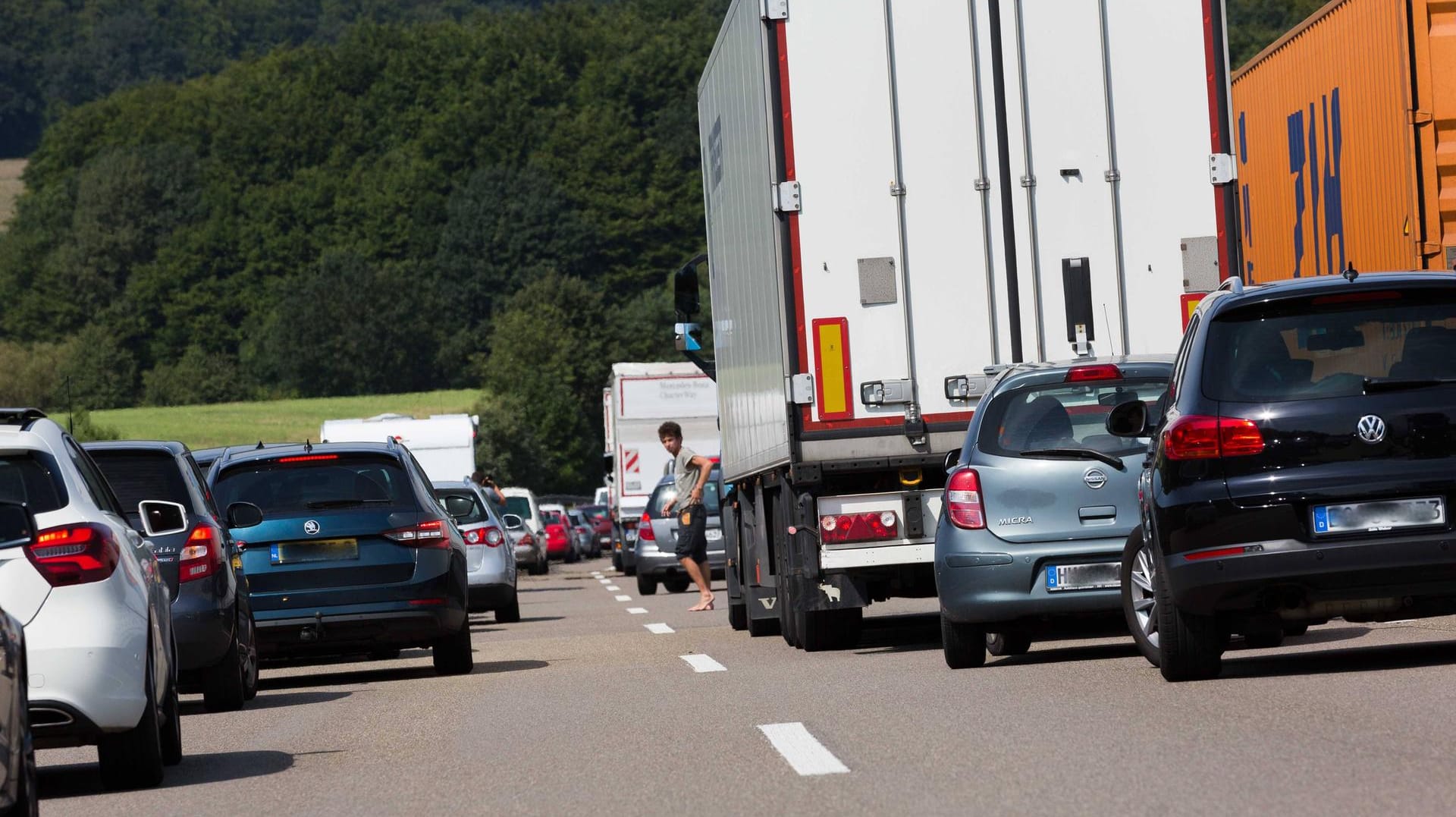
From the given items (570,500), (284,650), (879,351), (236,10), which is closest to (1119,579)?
(879,351)

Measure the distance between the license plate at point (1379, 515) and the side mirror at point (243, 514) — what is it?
664cm

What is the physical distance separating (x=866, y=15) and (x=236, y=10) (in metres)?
171

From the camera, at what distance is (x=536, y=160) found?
126m

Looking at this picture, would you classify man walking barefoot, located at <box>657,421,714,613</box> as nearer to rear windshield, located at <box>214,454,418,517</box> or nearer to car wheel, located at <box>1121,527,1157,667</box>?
rear windshield, located at <box>214,454,418,517</box>

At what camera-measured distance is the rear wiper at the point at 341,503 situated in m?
14.7

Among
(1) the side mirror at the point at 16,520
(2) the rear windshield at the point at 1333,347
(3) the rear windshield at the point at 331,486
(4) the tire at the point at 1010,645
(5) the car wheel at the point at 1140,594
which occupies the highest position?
(2) the rear windshield at the point at 1333,347

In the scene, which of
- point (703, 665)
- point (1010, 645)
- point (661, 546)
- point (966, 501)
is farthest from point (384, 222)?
point (966, 501)

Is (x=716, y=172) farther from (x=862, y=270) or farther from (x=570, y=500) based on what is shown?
(x=570, y=500)

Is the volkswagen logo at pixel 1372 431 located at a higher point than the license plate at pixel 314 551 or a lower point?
higher

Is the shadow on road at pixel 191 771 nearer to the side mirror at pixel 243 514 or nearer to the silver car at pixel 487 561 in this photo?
the side mirror at pixel 243 514

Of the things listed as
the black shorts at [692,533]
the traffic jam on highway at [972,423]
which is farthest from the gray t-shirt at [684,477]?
the traffic jam on highway at [972,423]

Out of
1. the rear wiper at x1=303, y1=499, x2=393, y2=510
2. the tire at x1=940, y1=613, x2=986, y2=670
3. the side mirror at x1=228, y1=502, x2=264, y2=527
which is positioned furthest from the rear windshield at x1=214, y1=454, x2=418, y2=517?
the tire at x1=940, y1=613, x2=986, y2=670

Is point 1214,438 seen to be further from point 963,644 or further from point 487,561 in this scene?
point 487,561

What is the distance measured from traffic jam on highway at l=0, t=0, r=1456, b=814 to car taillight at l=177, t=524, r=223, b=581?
0.06 feet
